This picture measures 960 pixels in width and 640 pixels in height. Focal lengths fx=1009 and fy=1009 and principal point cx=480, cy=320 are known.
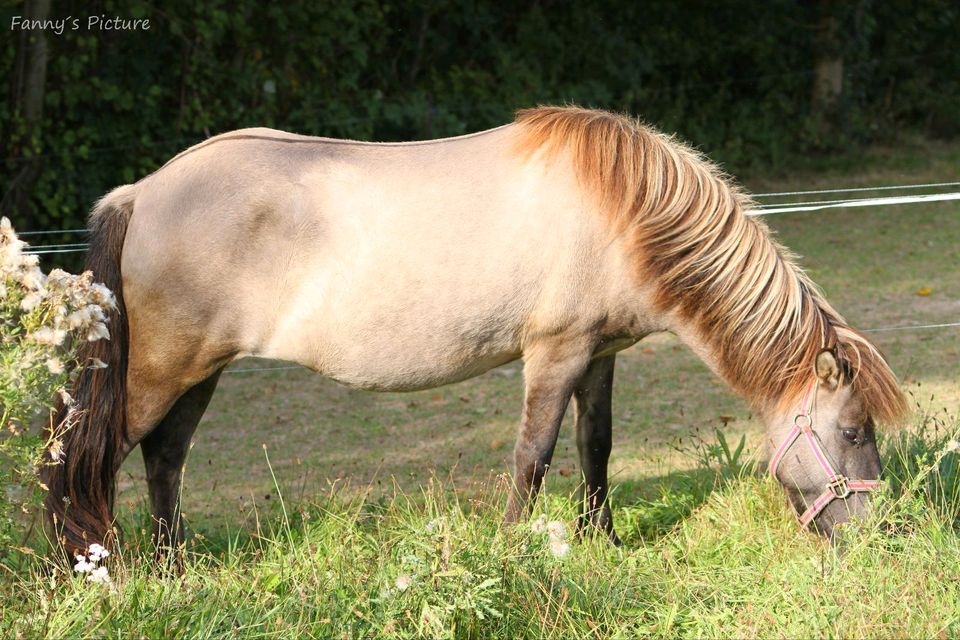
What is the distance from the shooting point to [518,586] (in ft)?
10.7

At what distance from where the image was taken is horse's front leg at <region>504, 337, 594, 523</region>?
13.2 ft

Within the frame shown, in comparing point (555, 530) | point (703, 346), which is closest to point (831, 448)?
point (703, 346)

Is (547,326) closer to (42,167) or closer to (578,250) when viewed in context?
(578,250)

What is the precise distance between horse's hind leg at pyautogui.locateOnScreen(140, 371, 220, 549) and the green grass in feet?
0.88

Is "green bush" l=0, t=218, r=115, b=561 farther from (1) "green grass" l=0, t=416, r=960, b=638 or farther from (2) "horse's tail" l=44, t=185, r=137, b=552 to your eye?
(2) "horse's tail" l=44, t=185, r=137, b=552

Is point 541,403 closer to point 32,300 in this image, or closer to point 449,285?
point 449,285

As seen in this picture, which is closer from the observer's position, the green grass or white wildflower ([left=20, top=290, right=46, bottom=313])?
white wildflower ([left=20, top=290, right=46, bottom=313])

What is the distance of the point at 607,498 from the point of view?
4.31m

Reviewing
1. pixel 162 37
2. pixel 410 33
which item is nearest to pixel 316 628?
pixel 162 37

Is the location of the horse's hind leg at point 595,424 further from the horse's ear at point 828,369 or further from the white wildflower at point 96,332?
the white wildflower at point 96,332

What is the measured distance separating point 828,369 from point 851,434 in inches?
11.0

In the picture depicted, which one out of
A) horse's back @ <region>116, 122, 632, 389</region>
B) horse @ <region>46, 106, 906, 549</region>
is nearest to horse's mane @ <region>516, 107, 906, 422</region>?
horse @ <region>46, 106, 906, 549</region>

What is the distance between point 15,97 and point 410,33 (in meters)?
4.59

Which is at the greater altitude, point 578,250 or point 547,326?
point 578,250
